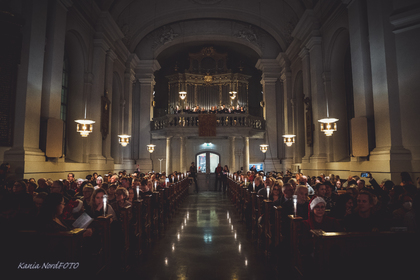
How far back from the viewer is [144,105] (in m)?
21.1

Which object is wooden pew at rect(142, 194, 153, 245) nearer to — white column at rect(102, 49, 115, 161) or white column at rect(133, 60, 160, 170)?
white column at rect(102, 49, 115, 161)

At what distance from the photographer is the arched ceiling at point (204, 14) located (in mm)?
17938

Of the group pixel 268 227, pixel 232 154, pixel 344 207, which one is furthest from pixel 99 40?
pixel 344 207

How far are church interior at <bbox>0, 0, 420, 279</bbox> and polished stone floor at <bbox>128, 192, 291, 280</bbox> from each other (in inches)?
1.9

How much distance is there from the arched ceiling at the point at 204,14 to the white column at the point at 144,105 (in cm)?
154

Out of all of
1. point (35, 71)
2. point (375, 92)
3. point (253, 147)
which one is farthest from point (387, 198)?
point (253, 147)

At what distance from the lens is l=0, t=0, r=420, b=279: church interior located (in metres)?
4.48

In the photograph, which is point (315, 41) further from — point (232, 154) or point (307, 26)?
point (232, 154)

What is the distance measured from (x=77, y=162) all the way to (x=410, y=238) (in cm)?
1289

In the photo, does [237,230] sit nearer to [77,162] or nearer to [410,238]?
[410,238]

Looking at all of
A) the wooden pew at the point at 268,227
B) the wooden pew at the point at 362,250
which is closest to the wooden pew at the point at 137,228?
the wooden pew at the point at 268,227

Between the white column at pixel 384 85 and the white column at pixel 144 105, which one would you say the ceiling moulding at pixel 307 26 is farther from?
the white column at pixel 144 105

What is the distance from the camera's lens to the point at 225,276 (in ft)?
14.3

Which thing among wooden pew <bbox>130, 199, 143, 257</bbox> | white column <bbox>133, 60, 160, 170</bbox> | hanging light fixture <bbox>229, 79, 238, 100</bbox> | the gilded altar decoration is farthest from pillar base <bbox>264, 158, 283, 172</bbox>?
wooden pew <bbox>130, 199, 143, 257</bbox>
